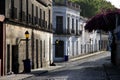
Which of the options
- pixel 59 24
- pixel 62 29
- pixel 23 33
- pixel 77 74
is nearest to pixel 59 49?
pixel 62 29

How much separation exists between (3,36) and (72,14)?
133 ft

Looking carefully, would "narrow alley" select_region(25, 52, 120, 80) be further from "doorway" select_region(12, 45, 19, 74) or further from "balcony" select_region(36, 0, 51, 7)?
"balcony" select_region(36, 0, 51, 7)

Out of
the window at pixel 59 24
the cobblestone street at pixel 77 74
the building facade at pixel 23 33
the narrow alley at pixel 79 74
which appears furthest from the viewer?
the window at pixel 59 24

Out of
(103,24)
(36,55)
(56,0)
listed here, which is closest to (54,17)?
(56,0)

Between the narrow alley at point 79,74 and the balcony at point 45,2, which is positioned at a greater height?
the balcony at point 45,2

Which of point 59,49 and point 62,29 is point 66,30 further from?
point 59,49

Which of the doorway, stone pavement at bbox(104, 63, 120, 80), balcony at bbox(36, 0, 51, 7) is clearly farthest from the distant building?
the doorway

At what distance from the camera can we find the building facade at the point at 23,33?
103 feet

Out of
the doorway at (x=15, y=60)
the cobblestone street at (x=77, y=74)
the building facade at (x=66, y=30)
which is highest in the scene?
the building facade at (x=66, y=30)

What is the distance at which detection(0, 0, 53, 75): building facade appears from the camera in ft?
103

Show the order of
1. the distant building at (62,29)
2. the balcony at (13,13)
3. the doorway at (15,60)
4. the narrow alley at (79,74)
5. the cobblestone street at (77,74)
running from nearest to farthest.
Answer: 1. the narrow alley at (79,74)
2. the cobblestone street at (77,74)
3. the balcony at (13,13)
4. the doorway at (15,60)
5. the distant building at (62,29)

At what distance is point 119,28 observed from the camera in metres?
43.6

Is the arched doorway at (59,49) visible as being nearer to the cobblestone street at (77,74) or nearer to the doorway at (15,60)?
the cobblestone street at (77,74)

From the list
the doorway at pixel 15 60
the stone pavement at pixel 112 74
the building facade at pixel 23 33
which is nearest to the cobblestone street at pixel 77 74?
the stone pavement at pixel 112 74
